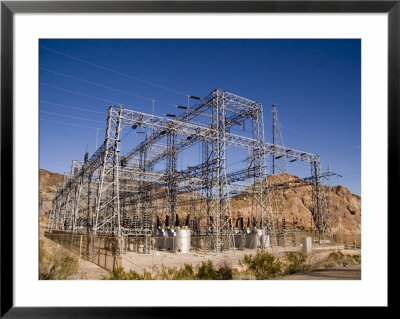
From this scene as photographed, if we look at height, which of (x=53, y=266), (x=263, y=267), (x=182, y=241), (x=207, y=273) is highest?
(x=53, y=266)

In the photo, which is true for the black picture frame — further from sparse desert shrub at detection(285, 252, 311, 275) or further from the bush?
sparse desert shrub at detection(285, 252, 311, 275)

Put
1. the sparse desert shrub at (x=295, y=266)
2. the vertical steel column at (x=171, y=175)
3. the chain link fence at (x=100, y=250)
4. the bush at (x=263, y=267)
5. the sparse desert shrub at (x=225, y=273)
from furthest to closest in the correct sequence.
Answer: the vertical steel column at (x=171, y=175) → the chain link fence at (x=100, y=250) → the sparse desert shrub at (x=295, y=266) → the bush at (x=263, y=267) → the sparse desert shrub at (x=225, y=273)

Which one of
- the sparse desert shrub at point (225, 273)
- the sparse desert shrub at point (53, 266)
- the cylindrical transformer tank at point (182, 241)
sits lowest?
the cylindrical transformer tank at point (182, 241)

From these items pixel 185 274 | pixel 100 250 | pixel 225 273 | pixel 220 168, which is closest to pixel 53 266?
pixel 185 274

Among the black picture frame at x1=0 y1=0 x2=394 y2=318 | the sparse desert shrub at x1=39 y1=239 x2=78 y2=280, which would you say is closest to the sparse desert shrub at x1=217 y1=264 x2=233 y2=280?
→ the black picture frame at x1=0 y1=0 x2=394 y2=318

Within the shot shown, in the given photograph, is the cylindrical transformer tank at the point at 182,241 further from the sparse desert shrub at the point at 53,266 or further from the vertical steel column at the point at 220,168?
the sparse desert shrub at the point at 53,266

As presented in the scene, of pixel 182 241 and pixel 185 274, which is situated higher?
pixel 185 274

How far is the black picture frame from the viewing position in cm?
693

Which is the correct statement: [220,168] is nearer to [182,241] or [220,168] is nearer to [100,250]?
[182,241]
